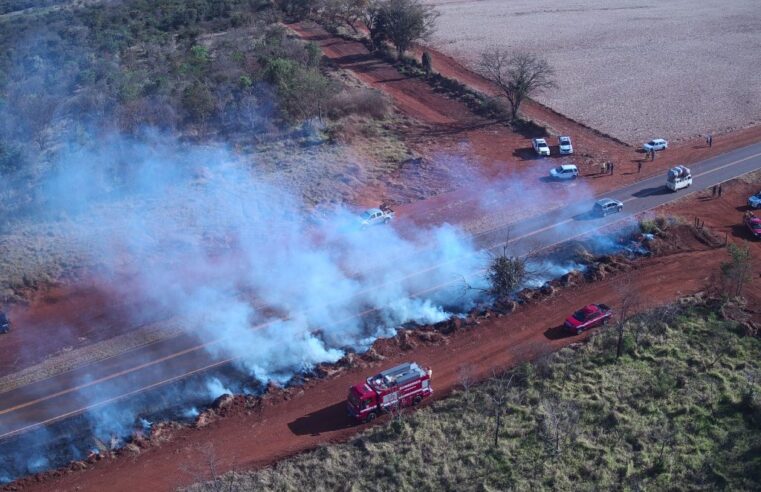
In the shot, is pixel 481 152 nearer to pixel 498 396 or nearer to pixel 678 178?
pixel 678 178

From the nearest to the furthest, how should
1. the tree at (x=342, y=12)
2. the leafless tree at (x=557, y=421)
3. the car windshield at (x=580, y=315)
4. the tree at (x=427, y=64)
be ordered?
the leafless tree at (x=557, y=421)
the car windshield at (x=580, y=315)
the tree at (x=427, y=64)
the tree at (x=342, y=12)

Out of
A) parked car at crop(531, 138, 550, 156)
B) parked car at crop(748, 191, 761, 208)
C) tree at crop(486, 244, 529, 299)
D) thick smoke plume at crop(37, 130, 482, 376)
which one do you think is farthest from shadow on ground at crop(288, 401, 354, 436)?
parked car at crop(748, 191, 761, 208)

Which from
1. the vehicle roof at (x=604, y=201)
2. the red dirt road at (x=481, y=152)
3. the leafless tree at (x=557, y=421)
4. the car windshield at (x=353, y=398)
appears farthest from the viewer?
the red dirt road at (x=481, y=152)

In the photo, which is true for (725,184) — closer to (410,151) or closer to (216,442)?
(410,151)

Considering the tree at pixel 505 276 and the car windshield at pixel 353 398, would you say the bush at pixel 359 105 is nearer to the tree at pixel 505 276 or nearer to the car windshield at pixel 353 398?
the tree at pixel 505 276

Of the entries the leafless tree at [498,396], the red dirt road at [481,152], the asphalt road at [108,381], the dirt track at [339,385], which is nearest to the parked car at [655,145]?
the red dirt road at [481,152]

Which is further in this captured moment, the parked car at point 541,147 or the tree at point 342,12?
the tree at point 342,12
